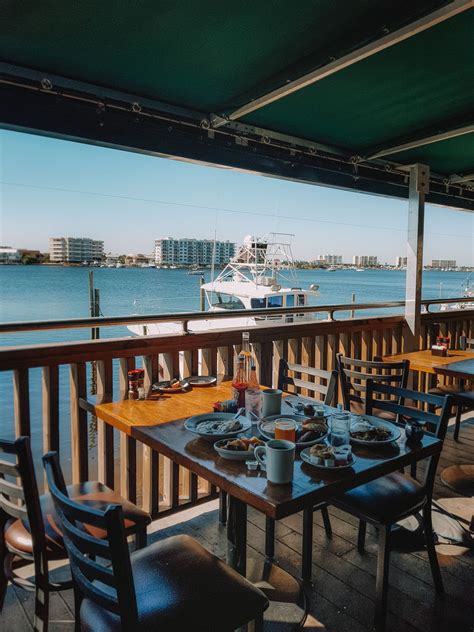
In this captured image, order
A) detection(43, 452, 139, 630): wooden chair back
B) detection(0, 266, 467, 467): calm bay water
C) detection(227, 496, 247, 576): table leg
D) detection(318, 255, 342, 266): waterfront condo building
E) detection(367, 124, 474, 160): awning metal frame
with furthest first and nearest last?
1. detection(318, 255, 342, 266): waterfront condo building
2. detection(0, 266, 467, 467): calm bay water
3. detection(367, 124, 474, 160): awning metal frame
4. detection(227, 496, 247, 576): table leg
5. detection(43, 452, 139, 630): wooden chair back

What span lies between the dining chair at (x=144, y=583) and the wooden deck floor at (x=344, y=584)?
2.06 ft

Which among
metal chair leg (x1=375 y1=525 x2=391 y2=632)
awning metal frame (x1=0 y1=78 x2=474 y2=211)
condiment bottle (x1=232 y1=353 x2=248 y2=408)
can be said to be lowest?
metal chair leg (x1=375 y1=525 x2=391 y2=632)

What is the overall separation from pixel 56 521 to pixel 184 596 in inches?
25.3

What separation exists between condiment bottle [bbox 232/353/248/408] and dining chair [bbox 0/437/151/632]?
61 cm

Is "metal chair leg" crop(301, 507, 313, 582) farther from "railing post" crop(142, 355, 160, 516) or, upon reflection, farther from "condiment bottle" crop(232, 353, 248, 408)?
"railing post" crop(142, 355, 160, 516)

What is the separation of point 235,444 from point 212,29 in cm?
180

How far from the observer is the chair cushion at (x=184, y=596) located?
128cm

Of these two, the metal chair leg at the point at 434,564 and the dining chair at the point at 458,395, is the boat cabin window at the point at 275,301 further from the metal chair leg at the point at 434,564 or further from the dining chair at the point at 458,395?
the metal chair leg at the point at 434,564

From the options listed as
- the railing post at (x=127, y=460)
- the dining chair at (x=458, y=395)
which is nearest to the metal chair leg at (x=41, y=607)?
the railing post at (x=127, y=460)

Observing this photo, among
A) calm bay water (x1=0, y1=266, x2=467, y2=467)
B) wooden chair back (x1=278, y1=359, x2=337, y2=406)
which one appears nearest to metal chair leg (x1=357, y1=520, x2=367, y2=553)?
wooden chair back (x1=278, y1=359, x2=337, y2=406)

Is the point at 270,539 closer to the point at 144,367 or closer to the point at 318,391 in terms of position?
the point at 318,391

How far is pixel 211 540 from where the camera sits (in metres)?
2.54

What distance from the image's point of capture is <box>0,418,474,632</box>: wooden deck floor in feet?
6.26

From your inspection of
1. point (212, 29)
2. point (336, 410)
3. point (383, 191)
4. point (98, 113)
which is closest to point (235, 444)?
point (336, 410)
